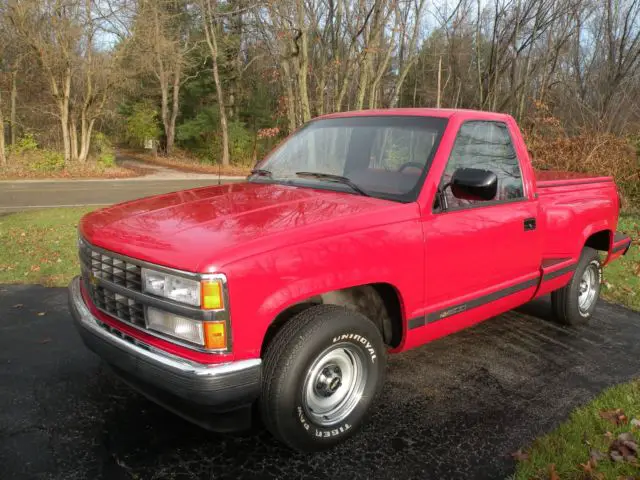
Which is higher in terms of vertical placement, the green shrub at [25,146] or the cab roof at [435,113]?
the green shrub at [25,146]

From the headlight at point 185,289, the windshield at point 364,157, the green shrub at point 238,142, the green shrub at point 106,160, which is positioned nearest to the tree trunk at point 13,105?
the green shrub at point 106,160

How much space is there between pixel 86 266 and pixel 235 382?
4.43 feet

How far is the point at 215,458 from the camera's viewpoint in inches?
115

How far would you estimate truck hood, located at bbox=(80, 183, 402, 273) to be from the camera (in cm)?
253

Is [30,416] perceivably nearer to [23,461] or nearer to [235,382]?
[23,461]

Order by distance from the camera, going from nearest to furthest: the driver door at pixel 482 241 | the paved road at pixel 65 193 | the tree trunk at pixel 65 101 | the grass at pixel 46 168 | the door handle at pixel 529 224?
the driver door at pixel 482 241 < the door handle at pixel 529 224 < the paved road at pixel 65 193 < the grass at pixel 46 168 < the tree trunk at pixel 65 101

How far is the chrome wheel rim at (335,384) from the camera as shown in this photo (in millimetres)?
2920

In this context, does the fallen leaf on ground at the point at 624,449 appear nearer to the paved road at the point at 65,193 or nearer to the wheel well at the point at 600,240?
the wheel well at the point at 600,240

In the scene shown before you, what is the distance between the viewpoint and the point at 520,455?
115 inches

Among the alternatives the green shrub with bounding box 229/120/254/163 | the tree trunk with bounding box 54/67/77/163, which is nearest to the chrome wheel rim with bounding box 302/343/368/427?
the tree trunk with bounding box 54/67/77/163

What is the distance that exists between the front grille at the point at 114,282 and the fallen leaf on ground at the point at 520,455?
2.15 m

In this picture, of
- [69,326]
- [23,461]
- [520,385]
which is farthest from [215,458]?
[69,326]

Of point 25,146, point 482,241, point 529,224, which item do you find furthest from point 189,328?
point 25,146

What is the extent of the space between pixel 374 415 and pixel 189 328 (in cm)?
148
